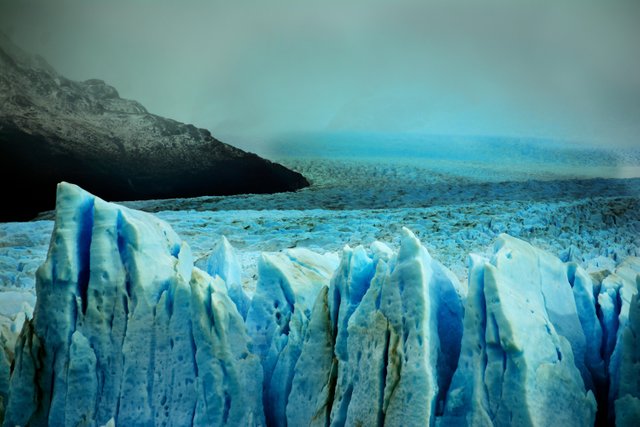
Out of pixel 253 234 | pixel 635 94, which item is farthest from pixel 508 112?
pixel 253 234

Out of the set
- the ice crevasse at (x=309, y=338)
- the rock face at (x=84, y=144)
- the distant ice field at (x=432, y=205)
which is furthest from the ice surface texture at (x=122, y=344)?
the rock face at (x=84, y=144)

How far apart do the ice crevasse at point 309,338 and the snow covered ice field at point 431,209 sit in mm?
1575

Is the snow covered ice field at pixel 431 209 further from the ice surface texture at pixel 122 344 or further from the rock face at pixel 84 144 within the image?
the ice surface texture at pixel 122 344

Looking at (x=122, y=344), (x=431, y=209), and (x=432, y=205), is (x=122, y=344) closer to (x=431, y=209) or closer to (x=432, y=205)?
(x=431, y=209)

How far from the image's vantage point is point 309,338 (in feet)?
9.70

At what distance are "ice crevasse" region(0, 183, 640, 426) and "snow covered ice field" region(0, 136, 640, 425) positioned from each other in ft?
5.17

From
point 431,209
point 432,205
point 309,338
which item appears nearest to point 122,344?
point 309,338

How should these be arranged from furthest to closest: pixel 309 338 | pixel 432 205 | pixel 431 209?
1. pixel 432 205
2. pixel 431 209
3. pixel 309 338

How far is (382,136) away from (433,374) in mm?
4182

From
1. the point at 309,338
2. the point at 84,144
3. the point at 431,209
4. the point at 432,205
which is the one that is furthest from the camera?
the point at 432,205

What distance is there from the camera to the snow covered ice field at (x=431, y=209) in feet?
17.6

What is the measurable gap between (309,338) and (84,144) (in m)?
3.96

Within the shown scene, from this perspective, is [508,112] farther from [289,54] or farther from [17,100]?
[17,100]

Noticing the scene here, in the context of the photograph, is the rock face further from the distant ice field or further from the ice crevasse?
the ice crevasse
